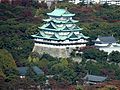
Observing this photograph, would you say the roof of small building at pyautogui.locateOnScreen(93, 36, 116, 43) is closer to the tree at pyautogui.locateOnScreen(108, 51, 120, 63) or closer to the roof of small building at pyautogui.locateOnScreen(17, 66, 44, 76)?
the tree at pyautogui.locateOnScreen(108, 51, 120, 63)

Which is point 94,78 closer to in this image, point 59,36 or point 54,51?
point 54,51

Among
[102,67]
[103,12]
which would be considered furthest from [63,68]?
[103,12]

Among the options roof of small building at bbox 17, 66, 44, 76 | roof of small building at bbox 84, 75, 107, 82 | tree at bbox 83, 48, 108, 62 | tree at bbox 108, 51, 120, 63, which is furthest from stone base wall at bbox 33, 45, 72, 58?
roof of small building at bbox 84, 75, 107, 82

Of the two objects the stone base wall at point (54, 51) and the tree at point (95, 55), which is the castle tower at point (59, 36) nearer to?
the stone base wall at point (54, 51)

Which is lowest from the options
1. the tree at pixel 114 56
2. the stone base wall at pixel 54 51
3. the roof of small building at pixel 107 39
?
the stone base wall at pixel 54 51

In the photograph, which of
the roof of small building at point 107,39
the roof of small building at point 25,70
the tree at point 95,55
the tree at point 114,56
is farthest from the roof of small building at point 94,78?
the roof of small building at point 107,39

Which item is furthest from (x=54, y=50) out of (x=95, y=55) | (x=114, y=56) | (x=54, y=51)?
(x=114, y=56)
